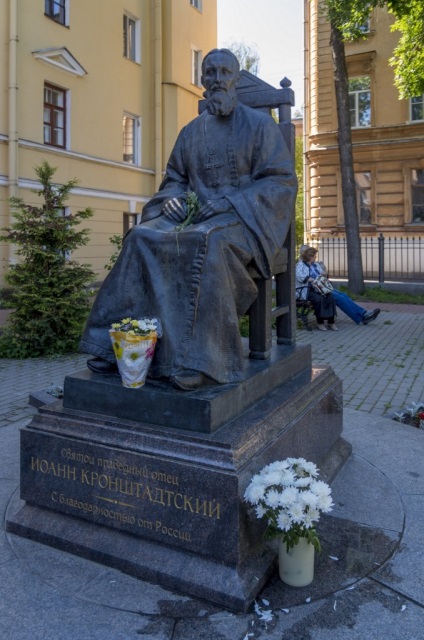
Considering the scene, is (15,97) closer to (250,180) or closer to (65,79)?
(65,79)

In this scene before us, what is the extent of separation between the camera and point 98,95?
1684 centimetres

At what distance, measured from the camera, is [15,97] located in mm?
13688

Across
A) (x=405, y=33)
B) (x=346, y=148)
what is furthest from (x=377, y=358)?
(x=405, y=33)

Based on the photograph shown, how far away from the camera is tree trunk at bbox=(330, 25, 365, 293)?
47.7 ft

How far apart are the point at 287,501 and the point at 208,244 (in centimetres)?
123

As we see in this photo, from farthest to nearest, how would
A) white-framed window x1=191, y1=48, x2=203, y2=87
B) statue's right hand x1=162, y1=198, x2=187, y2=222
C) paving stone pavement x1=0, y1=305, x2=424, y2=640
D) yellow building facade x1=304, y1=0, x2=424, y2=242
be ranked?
1. white-framed window x1=191, y1=48, x2=203, y2=87
2. yellow building facade x1=304, y1=0, x2=424, y2=242
3. statue's right hand x1=162, y1=198, x2=187, y2=222
4. paving stone pavement x1=0, y1=305, x2=424, y2=640

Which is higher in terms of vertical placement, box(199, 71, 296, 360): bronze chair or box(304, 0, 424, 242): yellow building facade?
box(304, 0, 424, 242): yellow building facade

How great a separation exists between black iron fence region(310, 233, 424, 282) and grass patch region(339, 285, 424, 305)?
1.65 m

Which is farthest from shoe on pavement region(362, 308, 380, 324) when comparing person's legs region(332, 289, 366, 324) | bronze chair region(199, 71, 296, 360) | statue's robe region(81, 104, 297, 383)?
statue's robe region(81, 104, 297, 383)

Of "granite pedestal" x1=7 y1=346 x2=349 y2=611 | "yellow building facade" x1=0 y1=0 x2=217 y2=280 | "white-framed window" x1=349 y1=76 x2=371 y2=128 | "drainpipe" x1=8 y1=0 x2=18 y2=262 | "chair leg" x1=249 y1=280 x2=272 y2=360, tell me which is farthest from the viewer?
"white-framed window" x1=349 y1=76 x2=371 y2=128

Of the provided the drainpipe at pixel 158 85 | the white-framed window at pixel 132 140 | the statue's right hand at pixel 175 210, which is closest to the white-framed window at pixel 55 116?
the white-framed window at pixel 132 140

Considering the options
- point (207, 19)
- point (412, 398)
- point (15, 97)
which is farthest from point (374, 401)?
point (207, 19)

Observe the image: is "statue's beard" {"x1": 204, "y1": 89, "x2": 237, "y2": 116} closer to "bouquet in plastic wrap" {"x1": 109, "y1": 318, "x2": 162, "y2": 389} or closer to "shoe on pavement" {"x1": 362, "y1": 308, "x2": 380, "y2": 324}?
"bouquet in plastic wrap" {"x1": 109, "y1": 318, "x2": 162, "y2": 389}

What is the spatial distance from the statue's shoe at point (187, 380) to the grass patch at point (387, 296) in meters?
12.6
